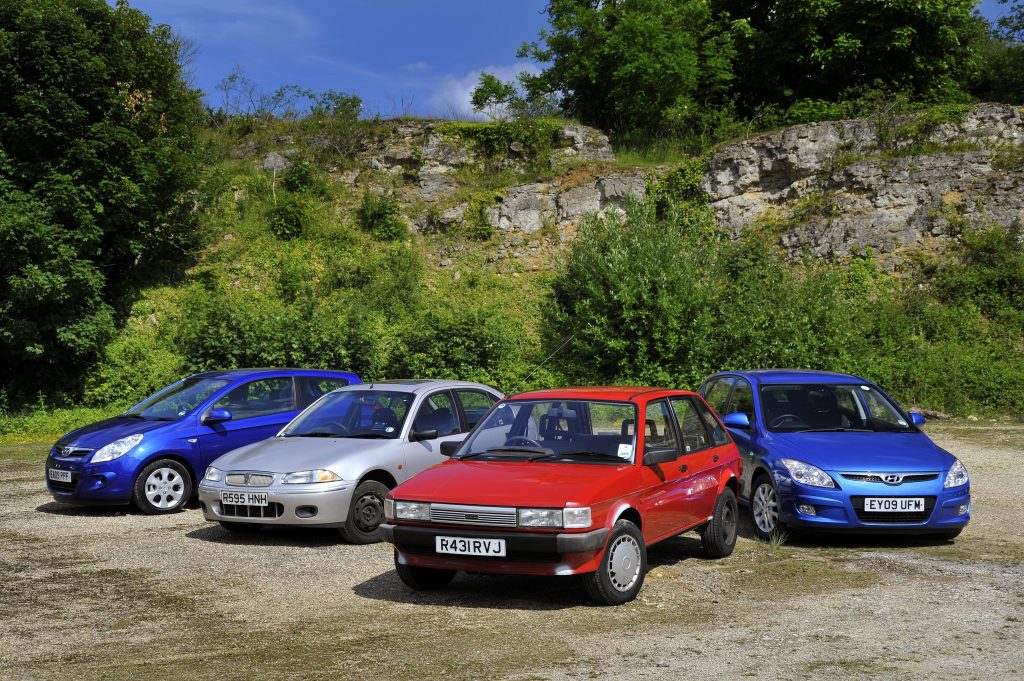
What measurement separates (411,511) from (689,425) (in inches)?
115

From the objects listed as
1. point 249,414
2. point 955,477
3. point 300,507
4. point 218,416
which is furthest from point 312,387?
point 955,477

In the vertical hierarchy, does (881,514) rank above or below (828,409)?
below

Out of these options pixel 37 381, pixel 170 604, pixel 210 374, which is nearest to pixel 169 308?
pixel 37 381

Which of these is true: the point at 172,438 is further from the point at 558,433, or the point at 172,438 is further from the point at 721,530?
the point at 721,530

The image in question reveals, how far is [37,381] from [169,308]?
13.8 feet

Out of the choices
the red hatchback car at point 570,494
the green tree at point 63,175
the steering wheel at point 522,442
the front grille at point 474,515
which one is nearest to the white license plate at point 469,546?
the red hatchback car at point 570,494

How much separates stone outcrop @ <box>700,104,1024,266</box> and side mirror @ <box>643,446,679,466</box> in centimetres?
2197

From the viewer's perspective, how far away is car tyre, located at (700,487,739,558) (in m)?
8.09

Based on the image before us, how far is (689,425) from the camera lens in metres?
8.26

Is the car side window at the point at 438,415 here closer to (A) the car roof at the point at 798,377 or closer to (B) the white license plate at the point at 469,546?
(B) the white license plate at the point at 469,546

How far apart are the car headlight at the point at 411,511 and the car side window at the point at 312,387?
5.48 metres

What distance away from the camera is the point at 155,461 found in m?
10.7

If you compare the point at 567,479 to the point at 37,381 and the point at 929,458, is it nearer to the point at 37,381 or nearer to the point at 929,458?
the point at 929,458

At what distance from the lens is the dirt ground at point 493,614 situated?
516 cm
